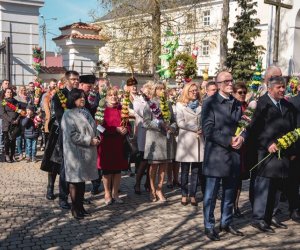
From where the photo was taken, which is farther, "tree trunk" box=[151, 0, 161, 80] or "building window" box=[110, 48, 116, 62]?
"building window" box=[110, 48, 116, 62]

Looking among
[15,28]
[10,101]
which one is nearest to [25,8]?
[15,28]

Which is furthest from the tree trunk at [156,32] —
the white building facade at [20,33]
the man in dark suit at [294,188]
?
the man in dark suit at [294,188]

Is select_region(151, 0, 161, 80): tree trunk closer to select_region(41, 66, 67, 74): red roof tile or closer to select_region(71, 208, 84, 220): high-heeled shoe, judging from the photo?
select_region(41, 66, 67, 74): red roof tile

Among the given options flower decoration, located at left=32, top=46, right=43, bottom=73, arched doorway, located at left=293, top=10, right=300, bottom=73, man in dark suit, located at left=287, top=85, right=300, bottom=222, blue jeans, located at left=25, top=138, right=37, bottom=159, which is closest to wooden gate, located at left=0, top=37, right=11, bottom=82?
flower decoration, located at left=32, top=46, right=43, bottom=73

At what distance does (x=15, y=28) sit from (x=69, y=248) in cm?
985

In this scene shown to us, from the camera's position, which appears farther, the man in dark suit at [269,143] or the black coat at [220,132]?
the man in dark suit at [269,143]

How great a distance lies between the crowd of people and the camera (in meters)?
5.04

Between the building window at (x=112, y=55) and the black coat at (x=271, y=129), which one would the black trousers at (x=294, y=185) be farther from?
the building window at (x=112, y=55)

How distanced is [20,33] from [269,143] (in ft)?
33.2

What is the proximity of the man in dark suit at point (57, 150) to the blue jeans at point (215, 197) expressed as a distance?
88.6 inches

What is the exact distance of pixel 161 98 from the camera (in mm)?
6605

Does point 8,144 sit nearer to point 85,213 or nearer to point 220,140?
point 85,213

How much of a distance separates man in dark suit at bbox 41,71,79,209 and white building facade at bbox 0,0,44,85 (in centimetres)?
682

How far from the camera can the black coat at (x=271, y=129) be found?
5191 mm
